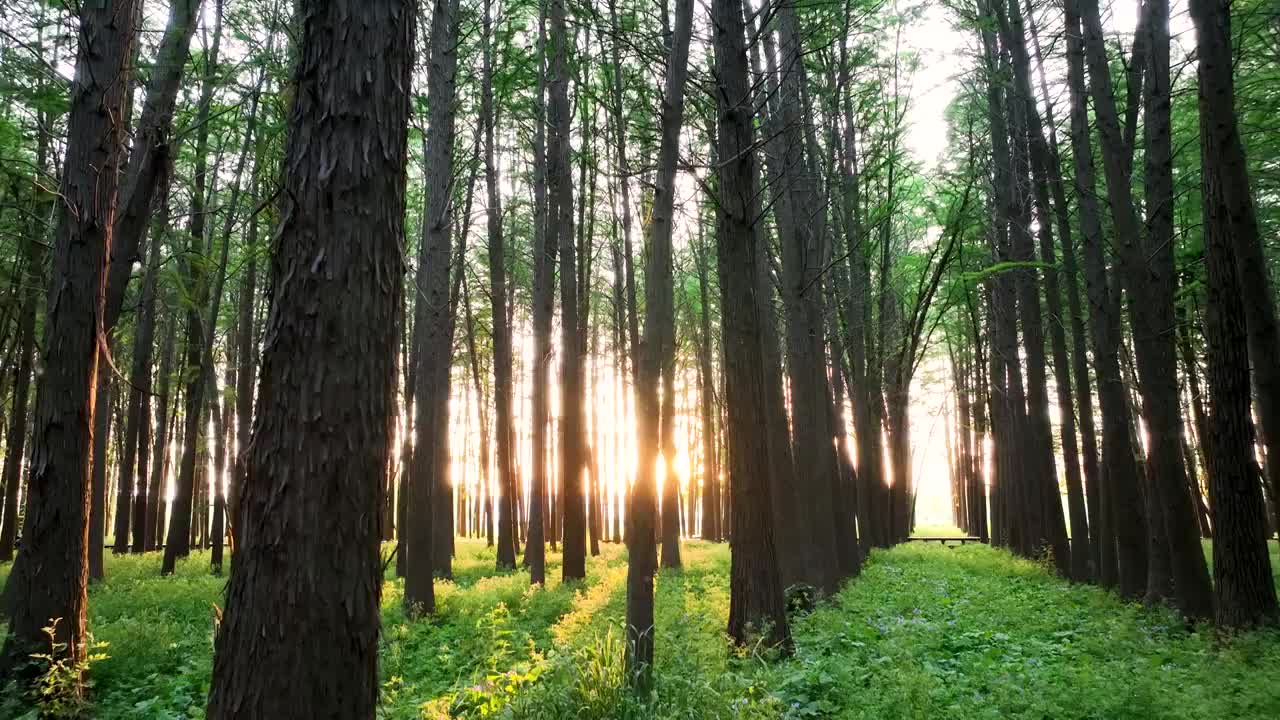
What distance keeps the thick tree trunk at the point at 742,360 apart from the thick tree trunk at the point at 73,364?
574 cm

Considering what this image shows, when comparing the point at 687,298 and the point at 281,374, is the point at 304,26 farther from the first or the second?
the point at 687,298

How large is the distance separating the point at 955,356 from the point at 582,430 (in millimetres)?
24149

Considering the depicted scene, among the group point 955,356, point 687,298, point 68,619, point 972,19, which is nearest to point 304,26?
point 68,619

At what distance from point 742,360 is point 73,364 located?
6.25 m

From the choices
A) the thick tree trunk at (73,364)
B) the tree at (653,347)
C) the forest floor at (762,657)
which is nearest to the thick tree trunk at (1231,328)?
the forest floor at (762,657)

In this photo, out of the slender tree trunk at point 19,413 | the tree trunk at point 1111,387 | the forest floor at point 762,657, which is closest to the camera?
the forest floor at point 762,657

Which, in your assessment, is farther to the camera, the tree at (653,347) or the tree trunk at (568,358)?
the tree trunk at (568,358)

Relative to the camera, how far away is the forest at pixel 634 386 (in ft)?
9.57

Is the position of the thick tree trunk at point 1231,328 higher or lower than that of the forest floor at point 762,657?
higher

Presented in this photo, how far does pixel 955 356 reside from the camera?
32.5 m

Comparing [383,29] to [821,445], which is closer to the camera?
[383,29]

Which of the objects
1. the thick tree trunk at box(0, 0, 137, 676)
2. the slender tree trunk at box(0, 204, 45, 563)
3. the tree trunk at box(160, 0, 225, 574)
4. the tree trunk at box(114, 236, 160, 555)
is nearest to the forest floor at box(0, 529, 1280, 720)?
the thick tree trunk at box(0, 0, 137, 676)

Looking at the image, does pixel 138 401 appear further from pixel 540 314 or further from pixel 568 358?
pixel 568 358

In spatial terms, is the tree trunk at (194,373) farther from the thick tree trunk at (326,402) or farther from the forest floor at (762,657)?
the thick tree trunk at (326,402)
